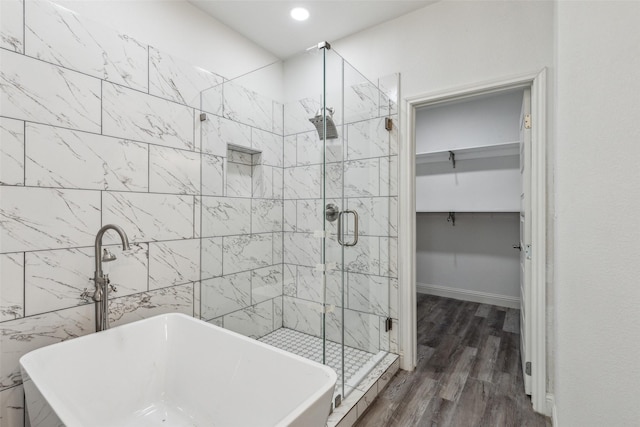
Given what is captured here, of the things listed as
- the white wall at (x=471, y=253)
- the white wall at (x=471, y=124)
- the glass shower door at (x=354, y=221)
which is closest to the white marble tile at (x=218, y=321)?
the glass shower door at (x=354, y=221)

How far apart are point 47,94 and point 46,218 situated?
0.61m

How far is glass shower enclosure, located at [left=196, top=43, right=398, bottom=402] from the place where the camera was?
1857mm

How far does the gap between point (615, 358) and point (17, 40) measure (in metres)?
2.77

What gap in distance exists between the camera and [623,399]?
0.95 meters

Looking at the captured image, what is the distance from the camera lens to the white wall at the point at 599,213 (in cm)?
93

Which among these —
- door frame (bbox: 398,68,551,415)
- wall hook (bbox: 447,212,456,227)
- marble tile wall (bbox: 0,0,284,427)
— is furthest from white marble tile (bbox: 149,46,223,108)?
wall hook (bbox: 447,212,456,227)

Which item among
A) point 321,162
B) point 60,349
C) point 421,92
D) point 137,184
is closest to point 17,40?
point 137,184

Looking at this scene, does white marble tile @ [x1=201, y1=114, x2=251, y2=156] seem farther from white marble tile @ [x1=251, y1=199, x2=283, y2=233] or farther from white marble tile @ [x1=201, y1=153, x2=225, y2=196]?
white marble tile @ [x1=251, y1=199, x2=283, y2=233]

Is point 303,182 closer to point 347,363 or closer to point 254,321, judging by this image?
point 254,321

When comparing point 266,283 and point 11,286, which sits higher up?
point 11,286

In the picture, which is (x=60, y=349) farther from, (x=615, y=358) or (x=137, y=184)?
(x=615, y=358)

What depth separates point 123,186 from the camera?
1.72 meters

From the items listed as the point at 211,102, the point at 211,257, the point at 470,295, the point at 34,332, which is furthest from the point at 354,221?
the point at 470,295

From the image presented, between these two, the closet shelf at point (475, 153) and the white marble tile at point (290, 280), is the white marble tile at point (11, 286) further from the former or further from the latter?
the closet shelf at point (475, 153)
